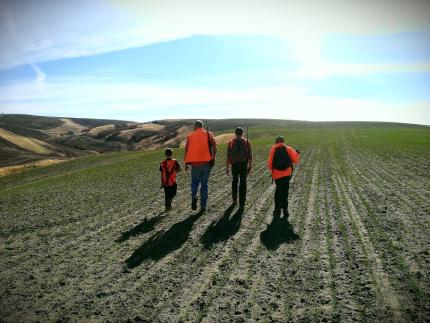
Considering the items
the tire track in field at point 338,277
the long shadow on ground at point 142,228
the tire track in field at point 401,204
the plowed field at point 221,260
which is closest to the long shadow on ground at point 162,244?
the plowed field at point 221,260

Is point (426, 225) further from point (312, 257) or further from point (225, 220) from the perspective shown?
point (225, 220)

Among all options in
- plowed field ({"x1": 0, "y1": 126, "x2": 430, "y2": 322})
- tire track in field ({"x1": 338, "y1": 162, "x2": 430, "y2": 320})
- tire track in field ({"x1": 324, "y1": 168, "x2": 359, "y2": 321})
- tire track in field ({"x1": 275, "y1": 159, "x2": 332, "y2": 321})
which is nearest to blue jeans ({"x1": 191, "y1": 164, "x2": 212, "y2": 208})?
plowed field ({"x1": 0, "y1": 126, "x2": 430, "y2": 322})

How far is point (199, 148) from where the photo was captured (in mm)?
10469

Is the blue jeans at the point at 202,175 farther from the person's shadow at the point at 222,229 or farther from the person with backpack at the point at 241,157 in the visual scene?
the person's shadow at the point at 222,229

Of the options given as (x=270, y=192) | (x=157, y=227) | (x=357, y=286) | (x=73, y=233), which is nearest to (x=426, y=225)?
Answer: (x=357, y=286)

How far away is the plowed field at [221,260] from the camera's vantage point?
16.7 ft

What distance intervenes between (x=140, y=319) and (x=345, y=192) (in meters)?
10.6

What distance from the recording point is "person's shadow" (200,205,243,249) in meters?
8.03

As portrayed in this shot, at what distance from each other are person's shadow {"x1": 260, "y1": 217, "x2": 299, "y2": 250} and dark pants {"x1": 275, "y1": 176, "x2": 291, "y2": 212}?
716 mm

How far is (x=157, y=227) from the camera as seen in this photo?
9.32 metres

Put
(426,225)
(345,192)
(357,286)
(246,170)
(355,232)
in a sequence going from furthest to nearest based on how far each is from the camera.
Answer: (345,192), (246,170), (426,225), (355,232), (357,286)

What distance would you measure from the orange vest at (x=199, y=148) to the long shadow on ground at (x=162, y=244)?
71.4 inches

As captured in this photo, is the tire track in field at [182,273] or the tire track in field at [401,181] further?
the tire track in field at [401,181]

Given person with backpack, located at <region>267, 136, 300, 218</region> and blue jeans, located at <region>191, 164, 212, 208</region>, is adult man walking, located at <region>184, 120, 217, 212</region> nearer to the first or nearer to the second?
blue jeans, located at <region>191, 164, 212, 208</region>
